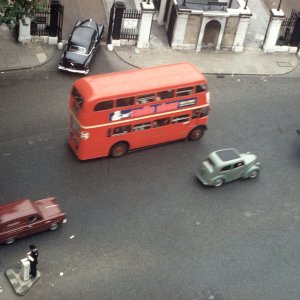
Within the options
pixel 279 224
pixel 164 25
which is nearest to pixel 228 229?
pixel 279 224

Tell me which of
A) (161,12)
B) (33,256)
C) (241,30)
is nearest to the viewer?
(33,256)

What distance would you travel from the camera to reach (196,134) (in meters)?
31.4

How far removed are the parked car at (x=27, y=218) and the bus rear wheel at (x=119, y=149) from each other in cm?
500

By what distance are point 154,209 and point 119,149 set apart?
13.4 ft

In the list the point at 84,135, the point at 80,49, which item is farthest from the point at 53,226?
the point at 80,49

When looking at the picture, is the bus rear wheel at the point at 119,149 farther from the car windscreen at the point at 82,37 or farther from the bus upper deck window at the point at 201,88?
the car windscreen at the point at 82,37

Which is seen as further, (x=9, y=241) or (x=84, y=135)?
(x=84, y=135)

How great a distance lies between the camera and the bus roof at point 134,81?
27.4m

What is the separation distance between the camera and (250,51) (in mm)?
39656

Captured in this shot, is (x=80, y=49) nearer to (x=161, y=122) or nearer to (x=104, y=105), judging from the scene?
(x=161, y=122)

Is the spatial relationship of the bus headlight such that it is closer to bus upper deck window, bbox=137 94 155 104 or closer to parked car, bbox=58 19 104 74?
bus upper deck window, bbox=137 94 155 104

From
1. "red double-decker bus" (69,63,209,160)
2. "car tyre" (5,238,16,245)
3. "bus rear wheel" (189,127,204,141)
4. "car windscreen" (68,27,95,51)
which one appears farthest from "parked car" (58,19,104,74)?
"car tyre" (5,238,16,245)

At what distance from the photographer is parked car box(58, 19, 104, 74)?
3444cm

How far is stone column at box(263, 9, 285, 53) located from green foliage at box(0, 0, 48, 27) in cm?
A: 1638
